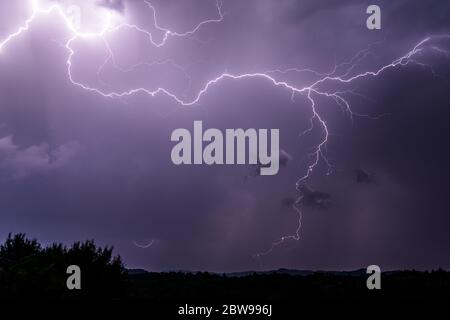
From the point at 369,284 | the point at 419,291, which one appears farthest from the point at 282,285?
the point at 419,291

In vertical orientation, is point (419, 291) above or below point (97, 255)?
below

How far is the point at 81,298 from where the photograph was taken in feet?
55.5

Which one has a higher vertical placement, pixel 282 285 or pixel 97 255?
pixel 97 255

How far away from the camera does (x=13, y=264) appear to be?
18.9 metres
